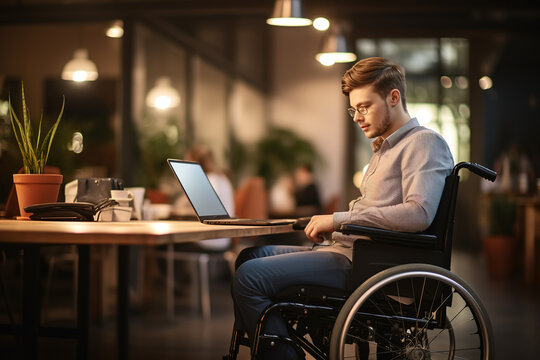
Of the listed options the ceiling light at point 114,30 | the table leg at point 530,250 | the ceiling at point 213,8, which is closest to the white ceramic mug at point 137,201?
the ceiling at point 213,8

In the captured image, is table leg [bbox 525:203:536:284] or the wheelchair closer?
the wheelchair

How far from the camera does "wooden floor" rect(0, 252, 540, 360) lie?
12.9 feet

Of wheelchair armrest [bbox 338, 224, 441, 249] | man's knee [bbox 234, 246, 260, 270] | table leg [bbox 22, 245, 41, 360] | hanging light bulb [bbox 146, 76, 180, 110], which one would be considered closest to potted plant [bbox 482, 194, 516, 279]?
hanging light bulb [bbox 146, 76, 180, 110]

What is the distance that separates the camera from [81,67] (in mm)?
8250

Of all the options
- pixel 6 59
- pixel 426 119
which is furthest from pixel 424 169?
pixel 426 119

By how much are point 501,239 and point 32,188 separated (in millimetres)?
6447

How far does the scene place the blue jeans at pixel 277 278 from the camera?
2.28 metres

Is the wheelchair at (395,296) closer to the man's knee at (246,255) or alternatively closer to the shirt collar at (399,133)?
the shirt collar at (399,133)

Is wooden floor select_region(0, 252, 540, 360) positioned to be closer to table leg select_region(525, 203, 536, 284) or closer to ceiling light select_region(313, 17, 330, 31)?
table leg select_region(525, 203, 536, 284)

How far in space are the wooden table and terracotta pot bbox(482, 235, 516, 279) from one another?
19.1ft

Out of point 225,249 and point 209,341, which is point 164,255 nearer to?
point 225,249

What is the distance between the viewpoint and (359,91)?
8.06ft

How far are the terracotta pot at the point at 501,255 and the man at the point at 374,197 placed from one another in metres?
6.09

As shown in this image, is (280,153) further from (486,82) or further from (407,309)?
(407,309)
